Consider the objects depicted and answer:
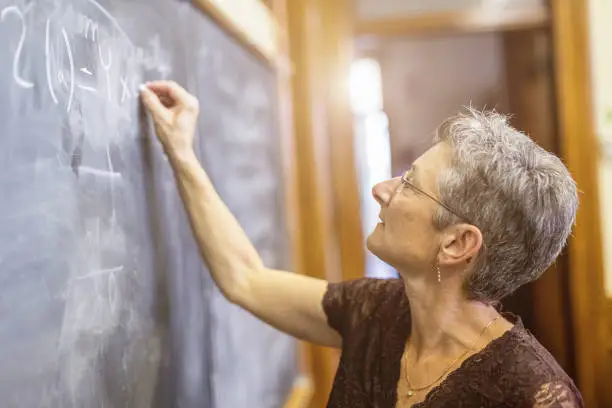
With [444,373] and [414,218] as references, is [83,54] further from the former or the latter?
[444,373]

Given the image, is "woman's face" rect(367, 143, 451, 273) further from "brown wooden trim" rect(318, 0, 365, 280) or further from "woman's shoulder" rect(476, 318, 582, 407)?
"brown wooden trim" rect(318, 0, 365, 280)

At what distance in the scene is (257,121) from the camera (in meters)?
1.96

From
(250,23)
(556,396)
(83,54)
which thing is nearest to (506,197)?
(556,396)

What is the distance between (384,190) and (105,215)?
0.51 meters

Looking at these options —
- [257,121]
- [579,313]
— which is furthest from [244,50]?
[579,313]

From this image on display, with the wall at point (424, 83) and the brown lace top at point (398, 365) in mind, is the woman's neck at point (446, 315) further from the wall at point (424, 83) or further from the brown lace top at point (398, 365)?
the wall at point (424, 83)

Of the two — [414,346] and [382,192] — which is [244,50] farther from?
[414,346]

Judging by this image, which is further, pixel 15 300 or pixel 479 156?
pixel 479 156

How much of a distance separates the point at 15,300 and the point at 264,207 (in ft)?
4.15

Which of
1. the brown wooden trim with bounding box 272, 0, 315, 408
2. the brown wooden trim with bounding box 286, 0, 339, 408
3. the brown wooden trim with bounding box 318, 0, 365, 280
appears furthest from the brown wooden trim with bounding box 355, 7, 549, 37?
the brown wooden trim with bounding box 272, 0, 315, 408

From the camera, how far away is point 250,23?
73.0 inches

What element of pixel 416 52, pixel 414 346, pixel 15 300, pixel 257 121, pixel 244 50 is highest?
pixel 416 52

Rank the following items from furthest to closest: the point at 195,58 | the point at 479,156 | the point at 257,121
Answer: the point at 257,121 < the point at 195,58 < the point at 479,156

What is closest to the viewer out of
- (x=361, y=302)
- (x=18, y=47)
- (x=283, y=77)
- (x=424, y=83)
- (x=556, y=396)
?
(x=18, y=47)
